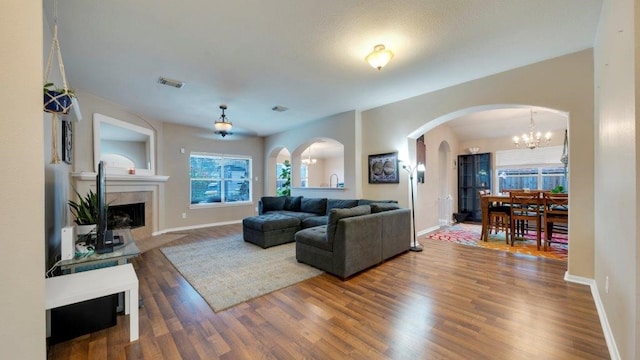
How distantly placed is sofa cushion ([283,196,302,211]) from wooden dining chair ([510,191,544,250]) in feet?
14.3

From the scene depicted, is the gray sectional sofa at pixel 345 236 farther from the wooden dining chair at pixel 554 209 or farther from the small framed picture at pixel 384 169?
the wooden dining chair at pixel 554 209

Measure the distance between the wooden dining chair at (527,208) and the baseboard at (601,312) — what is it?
133cm

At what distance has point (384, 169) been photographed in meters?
4.93

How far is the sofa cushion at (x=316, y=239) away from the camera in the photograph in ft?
10.2

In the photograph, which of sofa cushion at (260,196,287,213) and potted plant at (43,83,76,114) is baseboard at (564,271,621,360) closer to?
potted plant at (43,83,76,114)

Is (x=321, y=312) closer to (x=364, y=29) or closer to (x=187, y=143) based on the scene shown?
(x=364, y=29)

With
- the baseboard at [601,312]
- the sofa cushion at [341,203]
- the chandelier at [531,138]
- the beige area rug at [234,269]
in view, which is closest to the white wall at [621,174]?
the baseboard at [601,312]

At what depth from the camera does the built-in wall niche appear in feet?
14.4

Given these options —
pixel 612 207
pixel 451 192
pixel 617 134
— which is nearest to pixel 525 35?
pixel 617 134

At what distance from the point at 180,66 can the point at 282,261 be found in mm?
3025

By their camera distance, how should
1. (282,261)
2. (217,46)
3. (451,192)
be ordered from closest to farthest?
(217,46) < (282,261) < (451,192)

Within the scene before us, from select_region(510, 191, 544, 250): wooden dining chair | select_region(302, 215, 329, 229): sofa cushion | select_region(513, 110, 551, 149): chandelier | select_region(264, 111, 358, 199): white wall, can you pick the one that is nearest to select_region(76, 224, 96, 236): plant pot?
select_region(302, 215, 329, 229): sofa cushion

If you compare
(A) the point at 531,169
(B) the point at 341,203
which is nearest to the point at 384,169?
(B) the point at 341,203

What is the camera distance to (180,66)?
3.17 meters
